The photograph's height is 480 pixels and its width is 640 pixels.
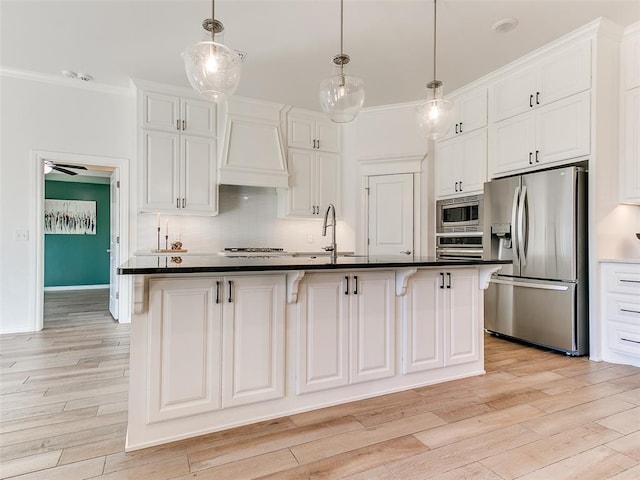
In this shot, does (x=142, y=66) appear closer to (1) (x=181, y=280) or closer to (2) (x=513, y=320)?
(1) (x=181, y=280)

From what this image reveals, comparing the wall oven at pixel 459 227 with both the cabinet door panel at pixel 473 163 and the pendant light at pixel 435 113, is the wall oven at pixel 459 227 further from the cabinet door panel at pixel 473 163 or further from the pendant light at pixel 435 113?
the pendant light at pixel 435 113

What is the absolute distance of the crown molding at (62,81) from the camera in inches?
158

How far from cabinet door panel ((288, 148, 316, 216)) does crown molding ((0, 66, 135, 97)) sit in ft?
7.00

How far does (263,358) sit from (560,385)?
83.4 inches

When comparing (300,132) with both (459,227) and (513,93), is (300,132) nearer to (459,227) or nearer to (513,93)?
(459,227)

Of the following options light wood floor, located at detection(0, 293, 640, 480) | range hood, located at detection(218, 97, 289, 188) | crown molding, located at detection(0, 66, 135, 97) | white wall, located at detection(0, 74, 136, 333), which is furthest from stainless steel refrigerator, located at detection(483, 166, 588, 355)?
white wall, located at detection(0, 74, 136, 333)

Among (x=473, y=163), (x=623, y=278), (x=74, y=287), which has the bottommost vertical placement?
(x=74, y=287)

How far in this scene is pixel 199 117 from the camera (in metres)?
4.45

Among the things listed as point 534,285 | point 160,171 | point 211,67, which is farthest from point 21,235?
point 534,285

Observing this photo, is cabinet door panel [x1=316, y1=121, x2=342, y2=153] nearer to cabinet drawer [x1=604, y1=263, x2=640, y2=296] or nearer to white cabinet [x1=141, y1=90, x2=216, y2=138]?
white cabinet [x1=141, y1=90, x2=216, y2=138]

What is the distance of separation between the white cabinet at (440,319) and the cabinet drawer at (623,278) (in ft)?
4.27

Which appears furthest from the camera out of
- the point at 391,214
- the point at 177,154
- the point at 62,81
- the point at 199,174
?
the point at 391,214

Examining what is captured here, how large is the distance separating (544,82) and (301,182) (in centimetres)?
293

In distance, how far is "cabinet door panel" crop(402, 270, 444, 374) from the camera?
250cm
